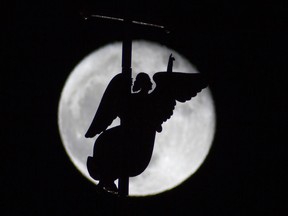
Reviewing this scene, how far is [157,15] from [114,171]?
1553mm

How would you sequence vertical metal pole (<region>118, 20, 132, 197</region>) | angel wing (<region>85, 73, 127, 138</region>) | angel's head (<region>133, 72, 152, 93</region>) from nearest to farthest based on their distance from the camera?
vertical metal pole (<region>118, 20, 132, 197</region>) < angel wing (<region>85, 73, 127, 138</region>) < angel's head (<region>133, 72, 152, 93</region>)

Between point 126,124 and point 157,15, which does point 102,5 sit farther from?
point 126,124

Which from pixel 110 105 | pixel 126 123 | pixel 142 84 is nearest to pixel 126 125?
pixel 126 123

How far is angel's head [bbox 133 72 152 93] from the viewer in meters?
6.16

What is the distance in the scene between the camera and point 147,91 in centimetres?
623

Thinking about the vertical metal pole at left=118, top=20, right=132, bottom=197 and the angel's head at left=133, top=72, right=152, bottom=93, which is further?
the angel's head at left=133, top=72, right=152, bottom=93

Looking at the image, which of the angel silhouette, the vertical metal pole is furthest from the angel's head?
the vertical metal pole

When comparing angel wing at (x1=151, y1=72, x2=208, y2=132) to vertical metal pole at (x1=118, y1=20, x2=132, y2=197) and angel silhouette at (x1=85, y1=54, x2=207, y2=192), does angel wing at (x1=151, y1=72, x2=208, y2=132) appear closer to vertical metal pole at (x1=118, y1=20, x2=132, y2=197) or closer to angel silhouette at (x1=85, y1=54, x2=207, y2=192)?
angel silhouette at (x1=85, y1=54, x2=207, y2=192)

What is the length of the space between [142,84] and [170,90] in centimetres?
30

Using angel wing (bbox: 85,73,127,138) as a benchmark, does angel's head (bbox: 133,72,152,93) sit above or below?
above

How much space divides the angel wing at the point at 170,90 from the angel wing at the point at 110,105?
1.41 ft

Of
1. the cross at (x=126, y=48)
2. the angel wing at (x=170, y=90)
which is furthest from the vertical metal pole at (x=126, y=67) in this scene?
the angel wing at (x=170, y=90)

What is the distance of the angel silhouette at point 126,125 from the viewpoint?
19.4 ft

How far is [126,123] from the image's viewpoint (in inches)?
232
